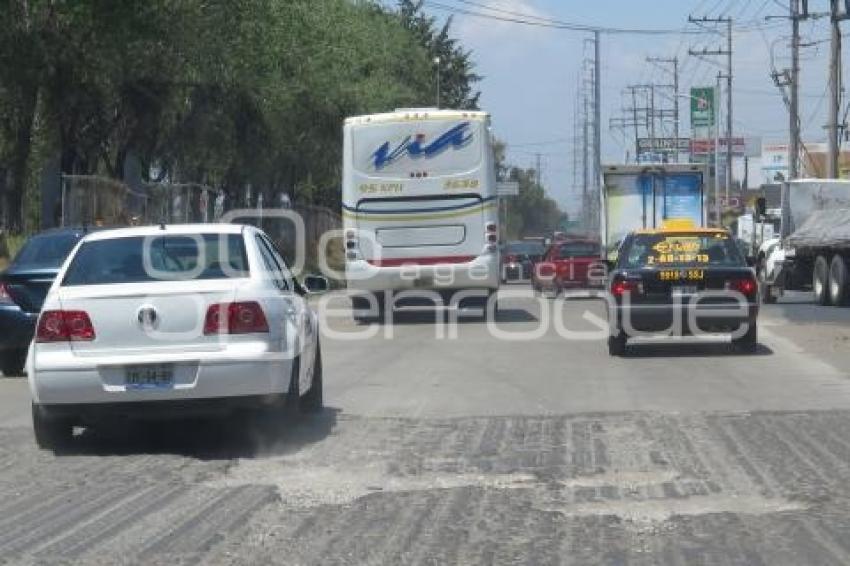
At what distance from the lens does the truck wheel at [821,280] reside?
3225cm

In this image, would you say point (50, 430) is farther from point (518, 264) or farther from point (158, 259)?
point (518, 264)

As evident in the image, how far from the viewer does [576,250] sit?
124ft

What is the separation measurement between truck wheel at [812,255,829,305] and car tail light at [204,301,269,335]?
23336 millimetres

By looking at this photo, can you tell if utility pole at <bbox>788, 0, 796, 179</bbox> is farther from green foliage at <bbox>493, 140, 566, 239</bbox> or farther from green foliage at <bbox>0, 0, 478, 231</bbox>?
green foliage at <bbox>493, 140, 566, 239</bbox>

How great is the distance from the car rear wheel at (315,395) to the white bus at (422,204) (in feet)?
41.0

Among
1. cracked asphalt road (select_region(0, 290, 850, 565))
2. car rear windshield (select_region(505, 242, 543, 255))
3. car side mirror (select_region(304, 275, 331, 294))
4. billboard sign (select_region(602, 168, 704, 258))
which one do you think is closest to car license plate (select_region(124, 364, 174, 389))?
cracked asphalt road (select_region(0, 290, 850, 565))

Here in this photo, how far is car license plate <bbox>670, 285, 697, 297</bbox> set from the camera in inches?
739

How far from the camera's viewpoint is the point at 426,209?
84.6ft

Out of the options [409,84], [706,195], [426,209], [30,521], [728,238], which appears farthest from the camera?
[409,84]

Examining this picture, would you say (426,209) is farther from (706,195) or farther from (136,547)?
(136,547)

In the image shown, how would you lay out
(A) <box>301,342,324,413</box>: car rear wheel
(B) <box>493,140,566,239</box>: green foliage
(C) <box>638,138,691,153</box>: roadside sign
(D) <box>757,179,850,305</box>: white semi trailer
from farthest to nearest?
(B) <box>493,140,566,239</box>: green foliage
(C) <box>638,138,691,153</box>: roadside sign
(D) <box>757,179,850,305</box>: white semi trailer
(A) <box>301,342,324,413</box>: car rear wheel

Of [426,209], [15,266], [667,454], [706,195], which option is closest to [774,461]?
[667,454]

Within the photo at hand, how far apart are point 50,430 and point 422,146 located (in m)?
15.3

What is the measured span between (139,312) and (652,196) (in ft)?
85.3
